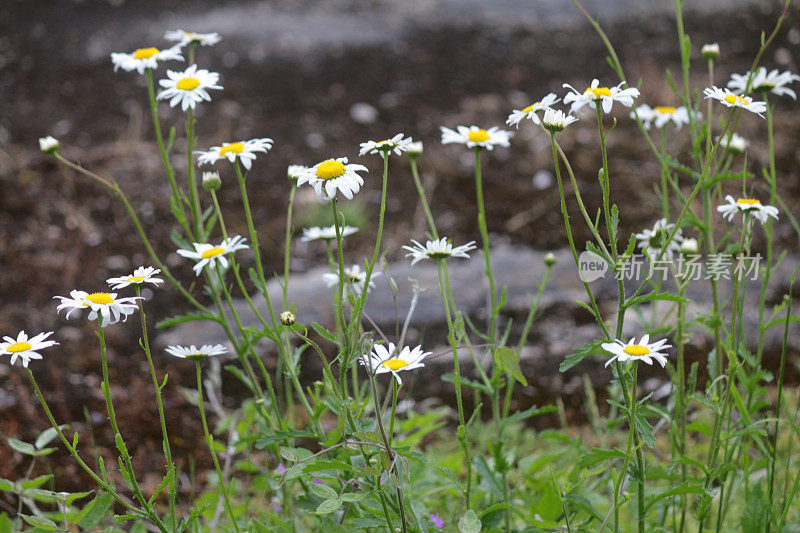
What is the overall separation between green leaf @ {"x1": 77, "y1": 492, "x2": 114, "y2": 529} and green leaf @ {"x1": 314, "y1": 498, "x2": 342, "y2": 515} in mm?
328

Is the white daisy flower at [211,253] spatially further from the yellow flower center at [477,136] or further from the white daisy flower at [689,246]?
the white daisy flower at [689,246]

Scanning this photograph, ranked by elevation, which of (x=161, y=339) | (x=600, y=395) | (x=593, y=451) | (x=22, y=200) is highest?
(x=593, y=451)

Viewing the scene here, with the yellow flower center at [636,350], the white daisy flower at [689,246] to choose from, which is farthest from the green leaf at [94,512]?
the white daisy flower at [689,246]

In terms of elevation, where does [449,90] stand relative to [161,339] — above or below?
above

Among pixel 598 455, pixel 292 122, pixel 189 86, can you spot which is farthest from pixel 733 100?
pixel 292 122

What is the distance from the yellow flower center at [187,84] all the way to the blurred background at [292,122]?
862 millimetres

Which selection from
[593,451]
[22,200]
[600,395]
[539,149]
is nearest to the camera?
[593,451]

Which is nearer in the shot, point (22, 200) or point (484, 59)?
point (22, 200)

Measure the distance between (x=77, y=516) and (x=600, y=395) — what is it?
1.31m

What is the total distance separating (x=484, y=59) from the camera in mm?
3619

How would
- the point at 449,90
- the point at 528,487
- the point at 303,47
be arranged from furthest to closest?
→ the point at 303,47 < the point at 449,90 < the point at 528,487

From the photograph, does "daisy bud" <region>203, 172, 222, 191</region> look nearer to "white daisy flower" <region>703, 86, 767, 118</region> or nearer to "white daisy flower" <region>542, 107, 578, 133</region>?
"white daisy flower" <region>542, 107, 578, 133</region>

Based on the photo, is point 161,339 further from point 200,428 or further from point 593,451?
point 593,451

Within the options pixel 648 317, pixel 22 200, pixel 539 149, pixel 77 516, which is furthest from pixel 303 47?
pixel 77 516
